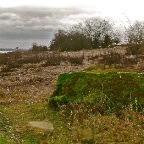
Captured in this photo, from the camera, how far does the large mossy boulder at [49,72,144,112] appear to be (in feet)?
30.7

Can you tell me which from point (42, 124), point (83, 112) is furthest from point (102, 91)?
point (42, 124)

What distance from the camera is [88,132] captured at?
730 centimetres

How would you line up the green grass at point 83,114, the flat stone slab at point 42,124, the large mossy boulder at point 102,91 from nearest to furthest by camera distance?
the green grass at point 83,114
the flat stone slab at point 42,124
the large mossy boulder at point 102,91

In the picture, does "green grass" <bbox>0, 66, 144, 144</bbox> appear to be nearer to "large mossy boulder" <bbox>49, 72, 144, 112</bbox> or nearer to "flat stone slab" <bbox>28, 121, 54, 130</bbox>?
"large mossy boulder" <bbox>49, 72, 144, 112</bbox>

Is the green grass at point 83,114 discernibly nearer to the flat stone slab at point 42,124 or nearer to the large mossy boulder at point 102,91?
the large mossy boulder at point 102,91

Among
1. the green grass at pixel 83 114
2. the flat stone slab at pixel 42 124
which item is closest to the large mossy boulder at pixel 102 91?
the green grass at pixel 83 114

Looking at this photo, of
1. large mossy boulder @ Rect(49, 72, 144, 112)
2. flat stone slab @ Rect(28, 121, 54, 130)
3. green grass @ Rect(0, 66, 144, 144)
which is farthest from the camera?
large mossy boulder @ Rect(49, 72, 144, 112)

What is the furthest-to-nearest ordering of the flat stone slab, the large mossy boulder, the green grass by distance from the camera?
1. the large mossy boulder
2. the flat stone slab
3. the green grass

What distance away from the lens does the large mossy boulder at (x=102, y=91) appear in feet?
30.7

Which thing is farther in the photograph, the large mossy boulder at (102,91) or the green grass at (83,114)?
the large mossy boulder at (102,91)

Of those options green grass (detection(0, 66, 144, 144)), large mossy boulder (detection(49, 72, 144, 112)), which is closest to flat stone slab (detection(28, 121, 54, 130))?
green grass (detection(0, 66, 144, 144))

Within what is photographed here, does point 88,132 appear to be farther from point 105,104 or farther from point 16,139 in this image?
point 105,104

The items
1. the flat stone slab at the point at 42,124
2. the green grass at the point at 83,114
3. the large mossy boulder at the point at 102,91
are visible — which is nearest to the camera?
the green grass at the point at 83,114

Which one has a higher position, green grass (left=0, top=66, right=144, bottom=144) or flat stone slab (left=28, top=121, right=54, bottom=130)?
green grass (left=0, top=66, right=144, bottom=144)
